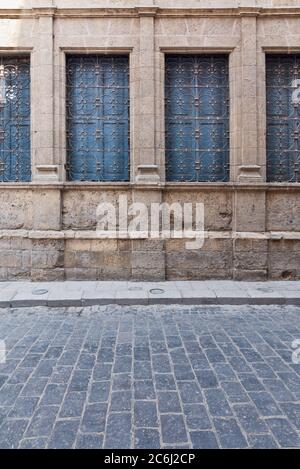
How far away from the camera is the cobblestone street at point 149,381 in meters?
2.59

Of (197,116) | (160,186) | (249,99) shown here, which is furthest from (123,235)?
(249,99)

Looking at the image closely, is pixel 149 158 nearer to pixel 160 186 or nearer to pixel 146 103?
pixel 160 186

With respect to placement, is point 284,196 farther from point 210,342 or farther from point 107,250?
point 210,342

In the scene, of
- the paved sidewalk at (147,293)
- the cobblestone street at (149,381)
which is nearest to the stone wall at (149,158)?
the paved sidewalk at (147,293)

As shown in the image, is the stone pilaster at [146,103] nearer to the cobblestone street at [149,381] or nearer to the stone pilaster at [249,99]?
the stone pilaster at [249,99]

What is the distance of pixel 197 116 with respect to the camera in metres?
7.89

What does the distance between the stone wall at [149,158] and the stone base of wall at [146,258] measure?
0.07 feet

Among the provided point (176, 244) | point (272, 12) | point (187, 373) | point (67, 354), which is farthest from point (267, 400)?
point (272, 12)

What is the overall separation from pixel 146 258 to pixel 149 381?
426cm

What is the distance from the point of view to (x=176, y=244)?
7.63 m

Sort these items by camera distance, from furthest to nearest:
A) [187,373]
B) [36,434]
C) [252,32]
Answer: [252,32] < [187,373] < [36,434]

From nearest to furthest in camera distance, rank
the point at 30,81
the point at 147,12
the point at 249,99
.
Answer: the point at 147,12 → the point at 249,99 → the point at 30,81

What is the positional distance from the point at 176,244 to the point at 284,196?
267 cm

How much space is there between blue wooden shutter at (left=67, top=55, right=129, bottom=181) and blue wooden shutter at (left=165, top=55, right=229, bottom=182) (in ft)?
3.48
